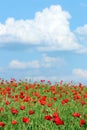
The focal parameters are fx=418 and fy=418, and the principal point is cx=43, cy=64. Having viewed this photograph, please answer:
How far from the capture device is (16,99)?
11.5 metres

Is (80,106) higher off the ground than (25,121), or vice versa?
(80,106)

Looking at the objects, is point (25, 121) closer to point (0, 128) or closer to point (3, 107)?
point (0, 128)

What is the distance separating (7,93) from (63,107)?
2.70 m

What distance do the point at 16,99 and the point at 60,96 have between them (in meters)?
2.20

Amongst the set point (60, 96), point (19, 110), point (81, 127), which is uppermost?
point (60, 96)

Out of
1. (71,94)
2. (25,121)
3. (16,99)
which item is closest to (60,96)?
(71,94)

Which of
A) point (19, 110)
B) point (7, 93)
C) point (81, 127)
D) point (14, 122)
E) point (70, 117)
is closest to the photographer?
point (14, 122)

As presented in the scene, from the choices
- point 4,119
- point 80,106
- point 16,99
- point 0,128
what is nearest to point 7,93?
point 16,99

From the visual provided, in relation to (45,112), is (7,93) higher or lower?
higher

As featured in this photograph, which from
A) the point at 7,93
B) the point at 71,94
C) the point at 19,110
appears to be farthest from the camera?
the point at 71,94

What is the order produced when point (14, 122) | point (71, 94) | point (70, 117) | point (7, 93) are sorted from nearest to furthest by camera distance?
point (14, 122), point (70, 117), point (7, 93), point (71, 94)

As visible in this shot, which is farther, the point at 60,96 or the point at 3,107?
the point at 60,96

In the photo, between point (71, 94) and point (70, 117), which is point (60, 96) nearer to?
point (71, 94)

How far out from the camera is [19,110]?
34.1ft
